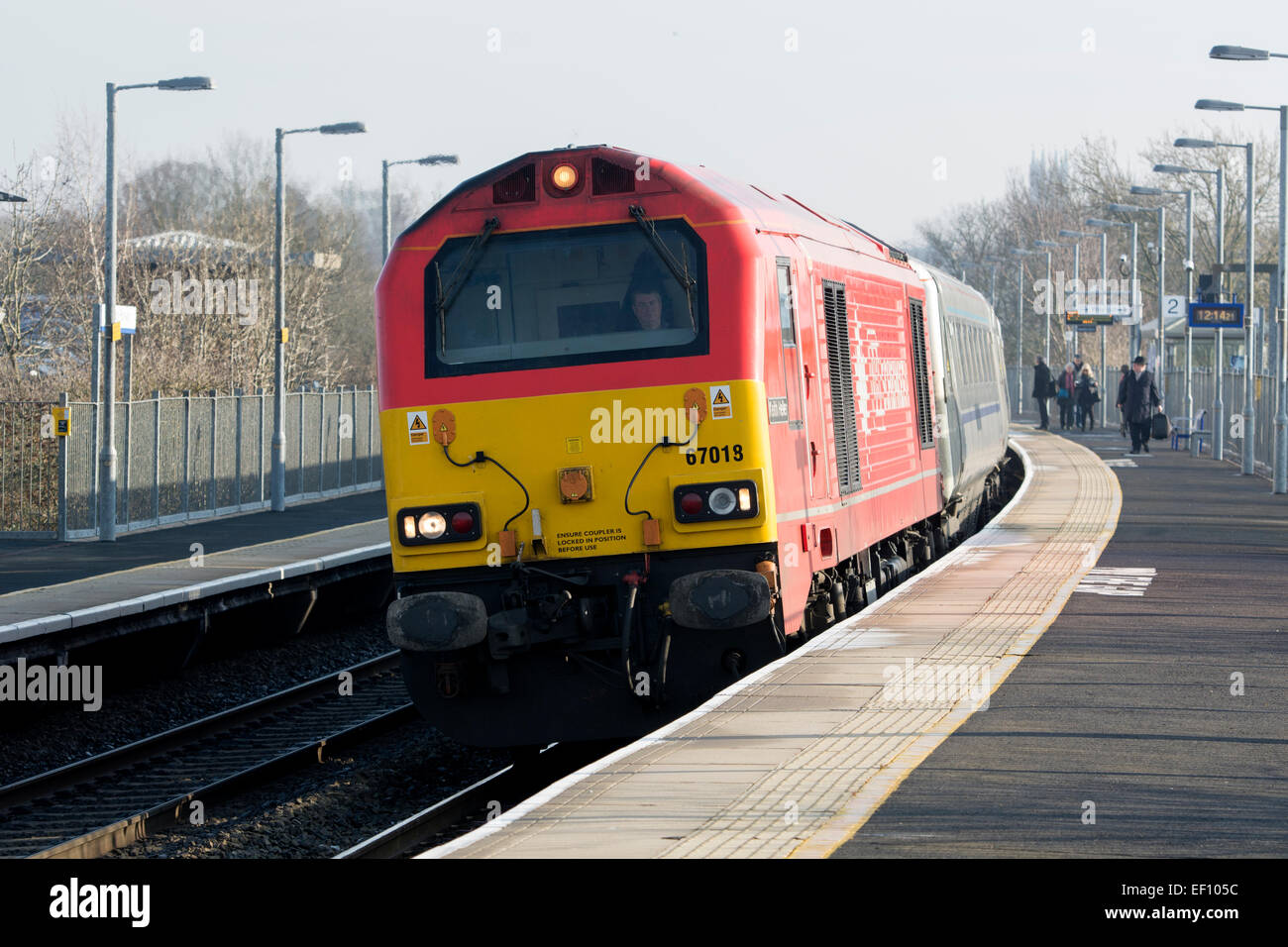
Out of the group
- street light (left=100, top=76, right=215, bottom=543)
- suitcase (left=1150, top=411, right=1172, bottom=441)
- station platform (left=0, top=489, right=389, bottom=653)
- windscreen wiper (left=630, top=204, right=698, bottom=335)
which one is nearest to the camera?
windscreen wiper (left=630, top=204, right=698, bottom=335)

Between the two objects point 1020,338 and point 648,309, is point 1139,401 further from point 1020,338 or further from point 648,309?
point 1020,338

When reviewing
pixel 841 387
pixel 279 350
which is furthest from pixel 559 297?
pixel 279 350

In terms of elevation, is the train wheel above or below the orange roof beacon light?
below

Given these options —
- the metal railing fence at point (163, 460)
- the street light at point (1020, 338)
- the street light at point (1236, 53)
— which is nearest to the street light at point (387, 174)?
the metal railing fence at point (163, 460)

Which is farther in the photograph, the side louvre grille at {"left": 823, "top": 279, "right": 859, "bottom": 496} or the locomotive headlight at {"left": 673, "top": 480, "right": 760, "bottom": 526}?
the side louvre grille at {"left": 823, "top": 279, "right": 859, "bottom": 496}

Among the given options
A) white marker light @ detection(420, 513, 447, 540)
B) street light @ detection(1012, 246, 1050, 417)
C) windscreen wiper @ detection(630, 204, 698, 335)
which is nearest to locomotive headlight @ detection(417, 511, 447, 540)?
white marker light @ detection(420, 513, 447, 540)

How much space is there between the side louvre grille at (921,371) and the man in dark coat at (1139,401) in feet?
63.1

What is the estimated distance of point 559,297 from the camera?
990 centimetres

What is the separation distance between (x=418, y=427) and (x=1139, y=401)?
2767cm

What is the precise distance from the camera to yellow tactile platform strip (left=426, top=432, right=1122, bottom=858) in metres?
6.38

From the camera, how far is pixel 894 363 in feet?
47.5

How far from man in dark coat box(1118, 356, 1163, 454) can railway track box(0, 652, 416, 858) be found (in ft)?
75.4

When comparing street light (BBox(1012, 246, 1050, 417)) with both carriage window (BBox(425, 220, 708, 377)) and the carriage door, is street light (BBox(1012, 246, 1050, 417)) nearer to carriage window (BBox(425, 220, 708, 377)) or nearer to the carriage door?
the carriage door

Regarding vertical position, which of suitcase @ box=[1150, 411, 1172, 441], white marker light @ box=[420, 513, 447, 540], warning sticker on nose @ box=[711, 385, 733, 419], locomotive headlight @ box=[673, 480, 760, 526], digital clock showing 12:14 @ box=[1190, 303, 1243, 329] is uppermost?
digital clock showing 12:14 @ box=[1190, 303, 1243, 329]
